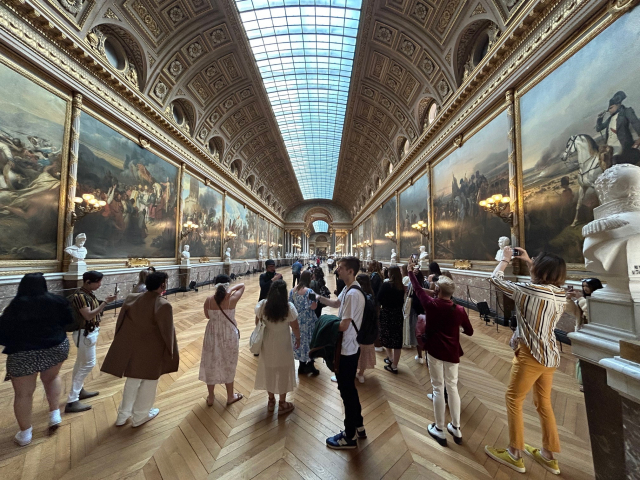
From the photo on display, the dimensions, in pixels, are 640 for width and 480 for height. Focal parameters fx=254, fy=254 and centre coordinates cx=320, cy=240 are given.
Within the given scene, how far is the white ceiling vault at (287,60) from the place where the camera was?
8.45 metres

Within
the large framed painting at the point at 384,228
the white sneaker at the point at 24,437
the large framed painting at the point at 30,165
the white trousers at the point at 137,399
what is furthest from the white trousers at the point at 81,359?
the large framed painting at the point at 384,228

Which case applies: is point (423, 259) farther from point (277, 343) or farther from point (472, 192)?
point (277, 343)

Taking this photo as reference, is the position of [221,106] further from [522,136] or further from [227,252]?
[522,136]

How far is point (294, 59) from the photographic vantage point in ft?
47.4

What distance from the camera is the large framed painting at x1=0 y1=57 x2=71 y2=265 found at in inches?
222

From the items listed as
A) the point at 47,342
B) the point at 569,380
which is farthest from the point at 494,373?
the point at 47,342

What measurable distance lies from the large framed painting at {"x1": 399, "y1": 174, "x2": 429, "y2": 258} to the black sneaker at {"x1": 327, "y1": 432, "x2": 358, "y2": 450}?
420 inches

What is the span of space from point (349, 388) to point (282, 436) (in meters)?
0.91

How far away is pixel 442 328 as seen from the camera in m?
2.37

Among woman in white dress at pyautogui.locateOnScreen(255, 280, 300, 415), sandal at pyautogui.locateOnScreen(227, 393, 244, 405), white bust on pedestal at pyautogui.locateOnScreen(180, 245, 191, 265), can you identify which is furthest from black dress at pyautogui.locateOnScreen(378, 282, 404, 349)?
white bust on pedestal at pyautogui.locateOnScreen(180, 245, 191, 265)

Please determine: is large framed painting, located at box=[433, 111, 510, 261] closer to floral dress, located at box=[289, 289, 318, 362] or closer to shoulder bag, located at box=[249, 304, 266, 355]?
floral dress, located at box=[289, 289, 318, 362]

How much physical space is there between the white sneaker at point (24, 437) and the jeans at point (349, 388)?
9.51ft

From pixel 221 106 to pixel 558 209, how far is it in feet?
51.6

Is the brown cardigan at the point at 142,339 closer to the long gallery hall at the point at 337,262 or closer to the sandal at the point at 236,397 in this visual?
the long gallery hall at the point at 337,262
